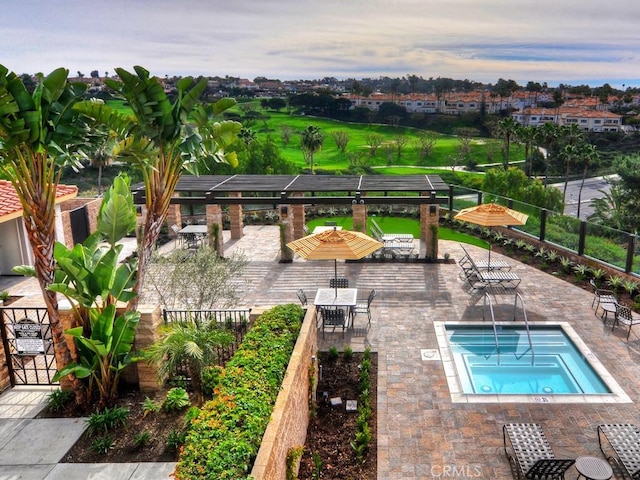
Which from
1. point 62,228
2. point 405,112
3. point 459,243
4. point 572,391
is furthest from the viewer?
point 405,112

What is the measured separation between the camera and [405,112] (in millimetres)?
113625

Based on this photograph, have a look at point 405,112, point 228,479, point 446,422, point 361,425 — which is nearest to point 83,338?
point 228,479

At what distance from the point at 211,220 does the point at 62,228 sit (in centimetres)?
622

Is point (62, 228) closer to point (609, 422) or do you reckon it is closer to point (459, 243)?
point (459, 243)

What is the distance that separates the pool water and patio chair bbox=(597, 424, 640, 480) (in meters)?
2.10

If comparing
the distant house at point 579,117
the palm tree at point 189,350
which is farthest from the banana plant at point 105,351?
the distant house at point 579,117

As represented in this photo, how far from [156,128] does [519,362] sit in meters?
10.2

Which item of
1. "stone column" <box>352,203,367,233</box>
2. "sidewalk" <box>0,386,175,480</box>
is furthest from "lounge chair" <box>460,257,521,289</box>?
"sidewalk" <box>0,386,175,480</box>

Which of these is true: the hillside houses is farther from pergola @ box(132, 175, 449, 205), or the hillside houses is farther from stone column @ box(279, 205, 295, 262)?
stone column @ box(279, 205, 295, 262)

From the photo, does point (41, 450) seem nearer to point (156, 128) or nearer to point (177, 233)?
point (156, 128)

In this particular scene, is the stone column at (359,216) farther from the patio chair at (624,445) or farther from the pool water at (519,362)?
the patio chair at (624,445)

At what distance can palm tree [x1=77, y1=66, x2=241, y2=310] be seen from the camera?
8555mm

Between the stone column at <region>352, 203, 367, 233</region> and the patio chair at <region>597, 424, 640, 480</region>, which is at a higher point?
the stone column at <region>352, 203, 367, 233</region>

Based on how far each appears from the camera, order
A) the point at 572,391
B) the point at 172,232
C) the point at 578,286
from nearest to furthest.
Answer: the point at 572,391, the point at 578,286, the point at 172,232
